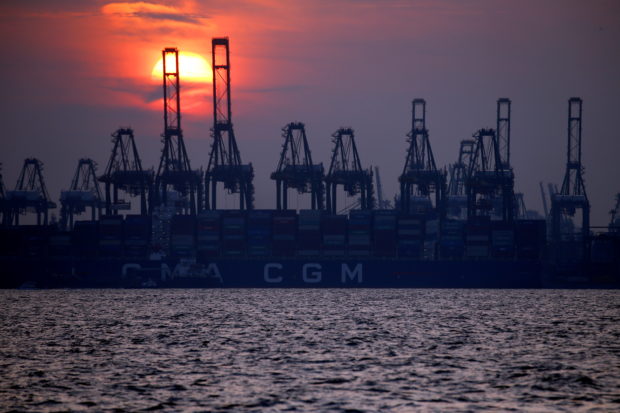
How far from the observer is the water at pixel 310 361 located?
31.0 metres

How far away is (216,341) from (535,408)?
25710 millimetres

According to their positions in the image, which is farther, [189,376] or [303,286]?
[303,286]

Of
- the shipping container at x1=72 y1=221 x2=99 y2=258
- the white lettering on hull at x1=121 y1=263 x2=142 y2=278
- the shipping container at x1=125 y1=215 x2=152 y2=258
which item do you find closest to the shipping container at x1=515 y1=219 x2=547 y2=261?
the shipping container at x1=125 y1=215 x2=152 y2=258

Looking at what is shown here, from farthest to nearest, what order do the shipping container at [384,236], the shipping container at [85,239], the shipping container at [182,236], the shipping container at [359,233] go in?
the shipping container at [182,236] → the shipping container at [85,239] → the shipping container at [384,236] → the shipping container at [359,233]

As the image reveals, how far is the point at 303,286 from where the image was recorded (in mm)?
132625

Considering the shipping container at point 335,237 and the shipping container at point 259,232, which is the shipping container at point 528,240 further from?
the shipping container at point 259,232

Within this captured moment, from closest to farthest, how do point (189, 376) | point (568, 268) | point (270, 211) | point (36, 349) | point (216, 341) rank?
1. point (189, 376)
2. point (36, 349)
3. point (216, 341)
4. point (270, 211)
5. point (568, 268)

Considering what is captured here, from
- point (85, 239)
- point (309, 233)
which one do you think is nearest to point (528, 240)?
point (309, 233)

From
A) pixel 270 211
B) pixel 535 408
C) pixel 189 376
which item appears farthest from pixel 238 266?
pixel 535 408

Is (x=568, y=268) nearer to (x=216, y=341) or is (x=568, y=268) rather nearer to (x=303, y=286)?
(x=303, y=286)

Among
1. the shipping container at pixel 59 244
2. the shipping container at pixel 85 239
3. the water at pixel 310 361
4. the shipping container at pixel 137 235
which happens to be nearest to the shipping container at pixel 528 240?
the shipping container at pixel 137 235

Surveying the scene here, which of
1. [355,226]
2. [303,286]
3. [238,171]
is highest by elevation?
[238,171]

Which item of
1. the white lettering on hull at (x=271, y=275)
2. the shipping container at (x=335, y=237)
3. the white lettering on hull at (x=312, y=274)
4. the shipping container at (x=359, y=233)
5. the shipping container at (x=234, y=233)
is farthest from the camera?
the white lettering on hull at (x=312, y=274)

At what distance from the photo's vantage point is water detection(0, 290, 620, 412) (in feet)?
102
